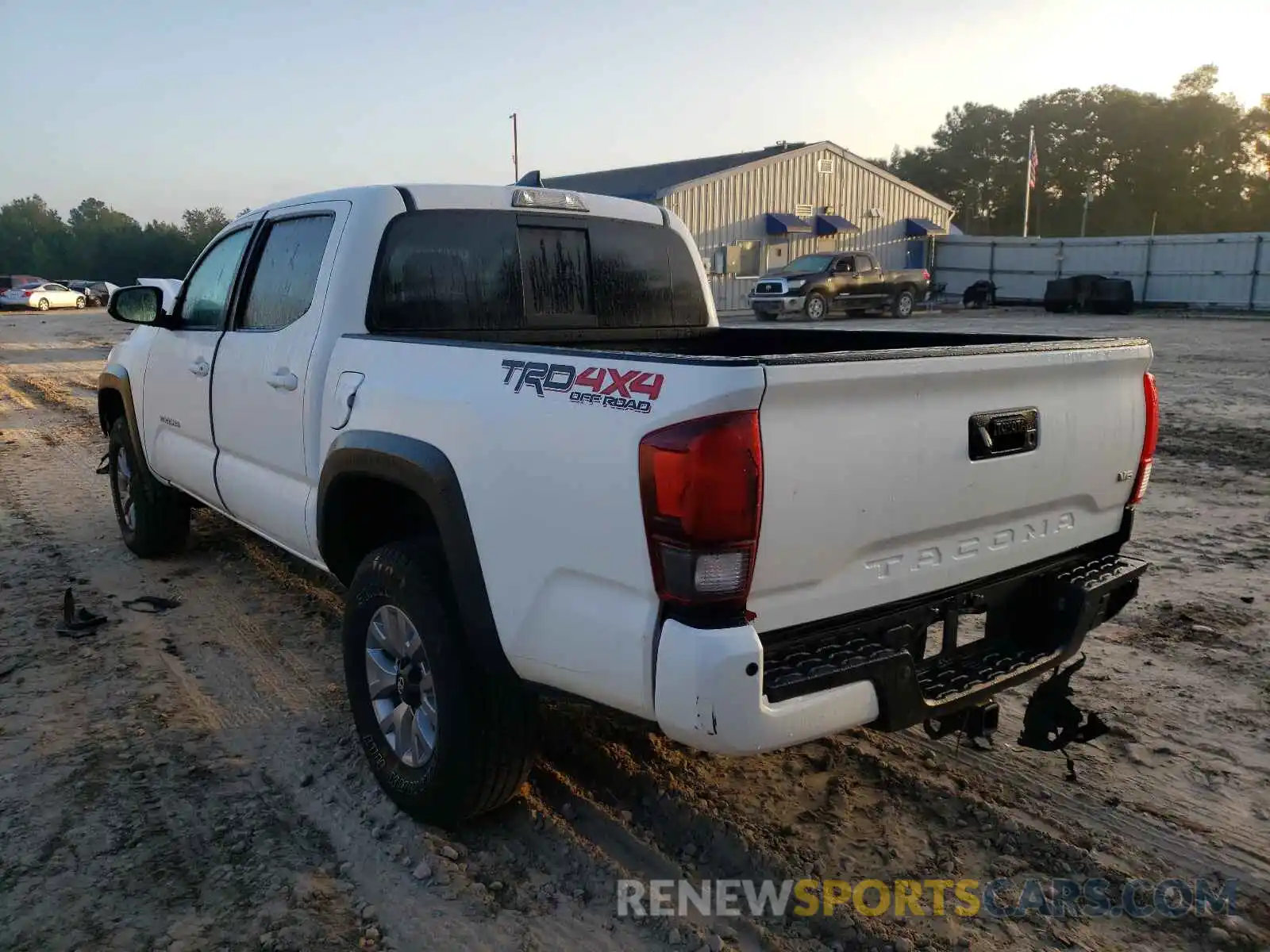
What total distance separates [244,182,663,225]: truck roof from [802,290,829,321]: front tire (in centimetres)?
2333

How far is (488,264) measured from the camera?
4.05 meters

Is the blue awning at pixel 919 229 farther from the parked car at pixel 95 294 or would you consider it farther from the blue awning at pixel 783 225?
the parked car at pixel 95 294

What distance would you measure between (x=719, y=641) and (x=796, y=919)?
3.35 feet

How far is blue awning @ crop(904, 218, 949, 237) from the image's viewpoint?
40625 mm

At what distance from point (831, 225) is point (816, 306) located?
37.6 ft

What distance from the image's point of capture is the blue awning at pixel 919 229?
40.6 m

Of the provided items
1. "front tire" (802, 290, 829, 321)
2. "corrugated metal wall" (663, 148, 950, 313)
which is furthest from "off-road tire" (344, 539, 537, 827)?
"corrugated metal wall" (663, 148, 950, 313)

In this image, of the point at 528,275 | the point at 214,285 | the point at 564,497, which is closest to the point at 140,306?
the point at 214,285

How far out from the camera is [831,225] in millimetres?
37531

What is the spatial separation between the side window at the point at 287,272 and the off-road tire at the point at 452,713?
53.7 inches

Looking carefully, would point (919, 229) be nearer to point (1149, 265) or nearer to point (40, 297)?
point (1149, 265)

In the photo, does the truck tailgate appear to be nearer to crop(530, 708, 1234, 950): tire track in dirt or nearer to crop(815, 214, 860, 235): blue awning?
crop(530, 708, 1234, 950): tire track in dirt

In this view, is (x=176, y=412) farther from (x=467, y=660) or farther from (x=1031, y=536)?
(x=1031, y=536)

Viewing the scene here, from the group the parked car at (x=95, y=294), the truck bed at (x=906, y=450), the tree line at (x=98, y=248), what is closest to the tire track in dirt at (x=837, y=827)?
the truck bed at (x=906, y=450)
